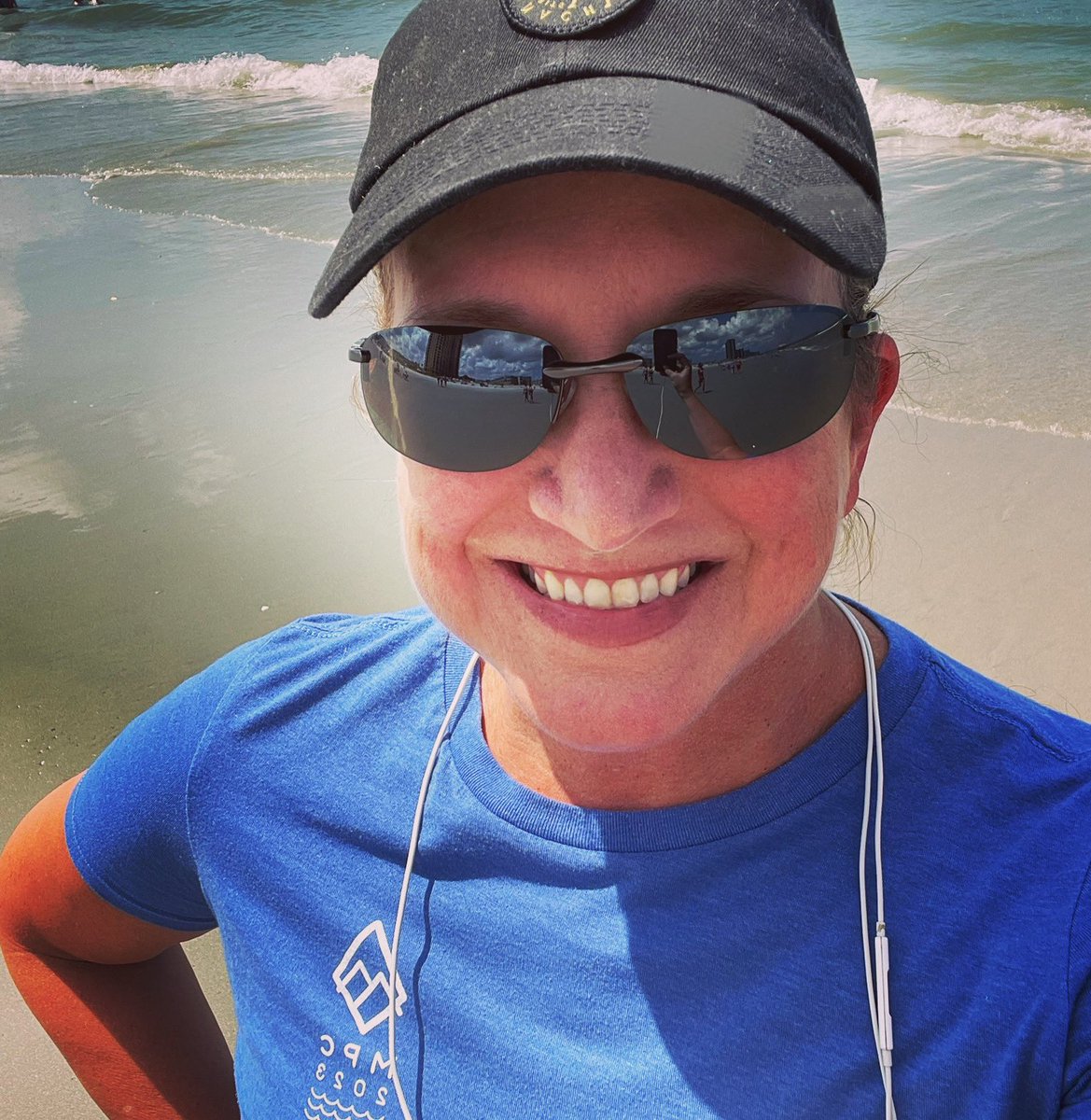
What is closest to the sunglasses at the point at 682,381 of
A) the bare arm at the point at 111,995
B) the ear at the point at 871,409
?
the ear at the point at 871,409

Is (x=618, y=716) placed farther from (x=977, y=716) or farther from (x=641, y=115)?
(x=641, y=115)

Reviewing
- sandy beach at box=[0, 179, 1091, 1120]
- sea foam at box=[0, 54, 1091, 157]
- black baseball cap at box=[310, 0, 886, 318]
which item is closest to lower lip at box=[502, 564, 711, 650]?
black baseball cap at box=[310, 0, 886, 318]

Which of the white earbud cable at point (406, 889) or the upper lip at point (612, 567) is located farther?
the white earbud cable at point (406, 889)

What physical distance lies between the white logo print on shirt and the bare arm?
0.55 m

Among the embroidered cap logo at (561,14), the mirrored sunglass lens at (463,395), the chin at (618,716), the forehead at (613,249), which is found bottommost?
the chin at (618,716)

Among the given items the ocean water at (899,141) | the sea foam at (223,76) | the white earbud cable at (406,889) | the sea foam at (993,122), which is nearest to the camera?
the white earbud cable at (406,889)

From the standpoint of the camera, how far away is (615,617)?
4.45ft

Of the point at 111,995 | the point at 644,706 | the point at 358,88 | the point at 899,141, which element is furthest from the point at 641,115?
the point at 358,88

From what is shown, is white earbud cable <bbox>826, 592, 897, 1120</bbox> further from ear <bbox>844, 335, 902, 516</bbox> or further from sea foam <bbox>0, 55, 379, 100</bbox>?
sea foam <bbox>0, 55, 379, 100</bbox>

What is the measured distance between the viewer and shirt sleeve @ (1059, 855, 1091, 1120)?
1.14m

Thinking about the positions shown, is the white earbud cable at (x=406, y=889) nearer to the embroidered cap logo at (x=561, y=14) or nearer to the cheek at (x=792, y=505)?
the cheek at (x=792, y=505)

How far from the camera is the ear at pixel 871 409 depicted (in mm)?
1471

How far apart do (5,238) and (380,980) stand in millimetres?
8112

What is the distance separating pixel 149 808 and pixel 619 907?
0.79 m
